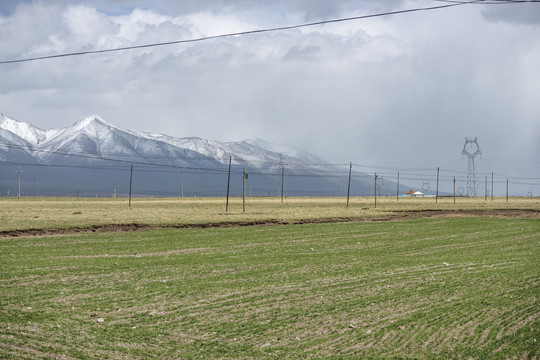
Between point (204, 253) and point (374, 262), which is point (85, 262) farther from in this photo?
point (374, 262)

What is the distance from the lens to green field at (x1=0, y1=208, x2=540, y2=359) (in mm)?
14086

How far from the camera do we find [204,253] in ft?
102

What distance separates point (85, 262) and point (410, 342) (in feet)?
56.6

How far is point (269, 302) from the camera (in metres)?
18.5

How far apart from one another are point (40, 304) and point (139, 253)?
13.4 meters

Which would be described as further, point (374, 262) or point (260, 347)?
point (374, 262)

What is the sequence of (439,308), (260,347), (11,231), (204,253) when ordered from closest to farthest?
(260,347), (439,308), (204,253), (11,231)

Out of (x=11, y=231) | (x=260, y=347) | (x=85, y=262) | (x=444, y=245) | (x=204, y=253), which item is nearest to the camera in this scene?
(x=260, y=347)

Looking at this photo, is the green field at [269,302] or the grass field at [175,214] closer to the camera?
the green field at [269,302]

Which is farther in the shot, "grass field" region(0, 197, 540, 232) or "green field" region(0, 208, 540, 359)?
"grass field" region(0, 197, 540, 232)

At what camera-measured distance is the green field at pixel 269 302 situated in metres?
14.1

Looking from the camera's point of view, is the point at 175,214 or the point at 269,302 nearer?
the point at 269,302

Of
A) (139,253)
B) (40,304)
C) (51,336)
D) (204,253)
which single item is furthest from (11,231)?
(51,336)

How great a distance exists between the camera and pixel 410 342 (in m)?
14.4
